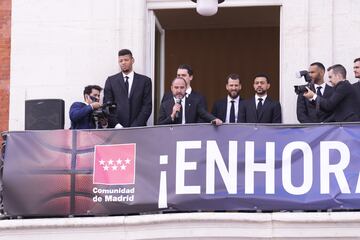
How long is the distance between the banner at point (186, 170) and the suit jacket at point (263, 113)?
33.4 inches

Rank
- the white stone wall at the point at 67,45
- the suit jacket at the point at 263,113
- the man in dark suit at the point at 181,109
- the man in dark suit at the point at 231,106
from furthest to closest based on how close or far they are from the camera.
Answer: the white stone wall at the point at 67,45
the man in dark suit at the point at 231,106
the suit jacket at the point at 263,113
the man in dark suit at the point at 181,109

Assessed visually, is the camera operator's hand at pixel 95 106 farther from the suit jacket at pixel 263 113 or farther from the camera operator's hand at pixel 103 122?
the suit jacket at pixel 263 113

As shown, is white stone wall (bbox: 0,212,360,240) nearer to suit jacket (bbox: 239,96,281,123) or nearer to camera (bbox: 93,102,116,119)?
camera (bbox: 93,102,116,119)

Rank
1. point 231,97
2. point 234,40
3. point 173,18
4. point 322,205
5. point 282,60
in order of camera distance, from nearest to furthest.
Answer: point 322,205, point 231,97, point 282,60, point 173,18, point 234,40

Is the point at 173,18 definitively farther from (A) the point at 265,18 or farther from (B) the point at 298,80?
(B) the point at 298,80

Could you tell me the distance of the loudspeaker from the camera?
1619 cm

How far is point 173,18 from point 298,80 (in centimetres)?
269

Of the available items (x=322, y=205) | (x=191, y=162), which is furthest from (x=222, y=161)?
(x=322, y=205)

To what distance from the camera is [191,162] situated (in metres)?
14.7

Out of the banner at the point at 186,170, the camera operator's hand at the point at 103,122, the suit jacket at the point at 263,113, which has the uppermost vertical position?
the suit jacket at the point at 263,113

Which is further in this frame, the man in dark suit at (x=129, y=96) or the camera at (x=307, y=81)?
the man in dark suit at (x=129, y=96)

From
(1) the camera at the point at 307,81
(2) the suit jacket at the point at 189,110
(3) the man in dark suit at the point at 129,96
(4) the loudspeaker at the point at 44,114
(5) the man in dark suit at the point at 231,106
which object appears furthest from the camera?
(4) the loudspeaker at the point at 44,114

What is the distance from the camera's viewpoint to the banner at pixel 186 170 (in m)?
14.4

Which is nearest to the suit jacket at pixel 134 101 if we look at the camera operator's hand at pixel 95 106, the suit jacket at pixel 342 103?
the camera operator's hand at pixel 95 106
